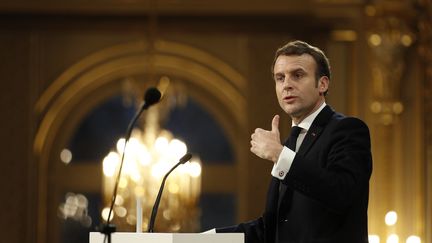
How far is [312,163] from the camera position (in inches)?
134

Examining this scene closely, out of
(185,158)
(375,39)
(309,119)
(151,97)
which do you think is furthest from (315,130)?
(375,39)

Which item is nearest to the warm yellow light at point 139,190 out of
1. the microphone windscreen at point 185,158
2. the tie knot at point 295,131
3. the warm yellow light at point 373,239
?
the warm yellow light at point 373,239

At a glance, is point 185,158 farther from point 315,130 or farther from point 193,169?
point 193,169

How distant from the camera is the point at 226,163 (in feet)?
54.6

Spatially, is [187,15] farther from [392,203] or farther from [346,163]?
[346,163]

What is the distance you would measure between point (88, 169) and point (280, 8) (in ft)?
20.4

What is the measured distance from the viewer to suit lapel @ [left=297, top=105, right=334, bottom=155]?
3619 mm

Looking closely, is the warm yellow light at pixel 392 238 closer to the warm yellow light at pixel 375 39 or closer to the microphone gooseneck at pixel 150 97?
the warm yellow light at pixel 375 39

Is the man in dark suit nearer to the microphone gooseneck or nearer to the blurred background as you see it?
the microphone gooseneck

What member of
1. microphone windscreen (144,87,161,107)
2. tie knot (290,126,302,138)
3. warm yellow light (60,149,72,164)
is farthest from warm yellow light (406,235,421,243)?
tie knot (290,126,302,138)

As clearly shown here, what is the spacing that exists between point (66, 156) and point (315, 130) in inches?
464

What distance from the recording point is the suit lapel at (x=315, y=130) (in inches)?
142

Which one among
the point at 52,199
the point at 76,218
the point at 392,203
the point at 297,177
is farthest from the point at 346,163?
the point at 76,218

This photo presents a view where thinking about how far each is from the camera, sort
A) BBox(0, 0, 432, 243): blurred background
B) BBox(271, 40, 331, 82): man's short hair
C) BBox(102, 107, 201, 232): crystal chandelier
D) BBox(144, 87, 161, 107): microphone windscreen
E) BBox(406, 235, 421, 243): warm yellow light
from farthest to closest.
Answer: BBox(0, 0, 432, 243): blurred background → BBox(102, 107, 201, 232): crystal chandelier → BBox(406, 235, 421, 243): warm yellow light → BBox(144, 87, 161, 107): microphone windscreen → BBox(271, 40, 331, 82): man's short hair
